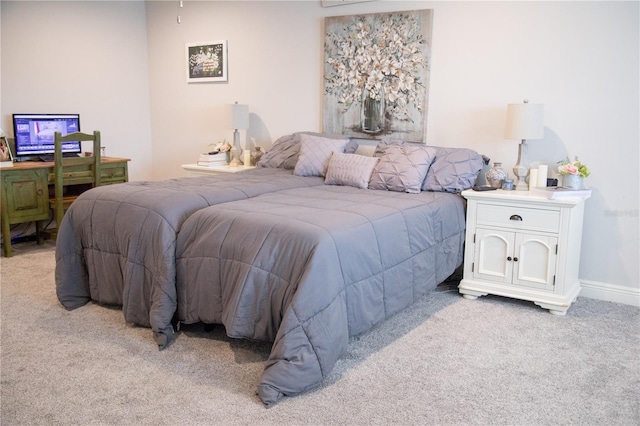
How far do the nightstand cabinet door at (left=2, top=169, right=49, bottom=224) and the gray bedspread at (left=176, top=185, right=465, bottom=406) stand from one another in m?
2.32

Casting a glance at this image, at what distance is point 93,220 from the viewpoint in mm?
3164

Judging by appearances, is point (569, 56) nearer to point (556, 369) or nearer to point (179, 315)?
point (556, 369)

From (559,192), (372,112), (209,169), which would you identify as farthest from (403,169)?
(209,169)

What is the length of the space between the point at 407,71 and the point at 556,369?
243cm

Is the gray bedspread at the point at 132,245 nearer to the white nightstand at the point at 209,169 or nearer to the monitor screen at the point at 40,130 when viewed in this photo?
the white nightstand at the point at 209,169

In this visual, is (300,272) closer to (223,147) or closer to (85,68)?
(223,147)

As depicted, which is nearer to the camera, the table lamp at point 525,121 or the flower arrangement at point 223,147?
the table lamp at point 525,121

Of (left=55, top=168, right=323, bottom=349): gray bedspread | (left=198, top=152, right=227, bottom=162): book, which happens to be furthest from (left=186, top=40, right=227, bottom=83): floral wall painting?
(left=55, top=168, right=323, bottom=349): gray bedspread

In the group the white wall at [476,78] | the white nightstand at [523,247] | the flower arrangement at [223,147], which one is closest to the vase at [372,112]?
the white wall at [476,78]

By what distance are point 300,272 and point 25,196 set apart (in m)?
3.13

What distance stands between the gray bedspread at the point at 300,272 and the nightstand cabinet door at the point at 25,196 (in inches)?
91.3

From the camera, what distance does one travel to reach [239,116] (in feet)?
16.3

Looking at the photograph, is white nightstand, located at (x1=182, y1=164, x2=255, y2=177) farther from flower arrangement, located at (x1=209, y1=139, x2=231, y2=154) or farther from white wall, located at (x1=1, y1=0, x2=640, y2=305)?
white wall, located at (x1=1, y1=0, x2=640, y2=305)

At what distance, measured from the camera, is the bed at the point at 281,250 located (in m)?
2.35
